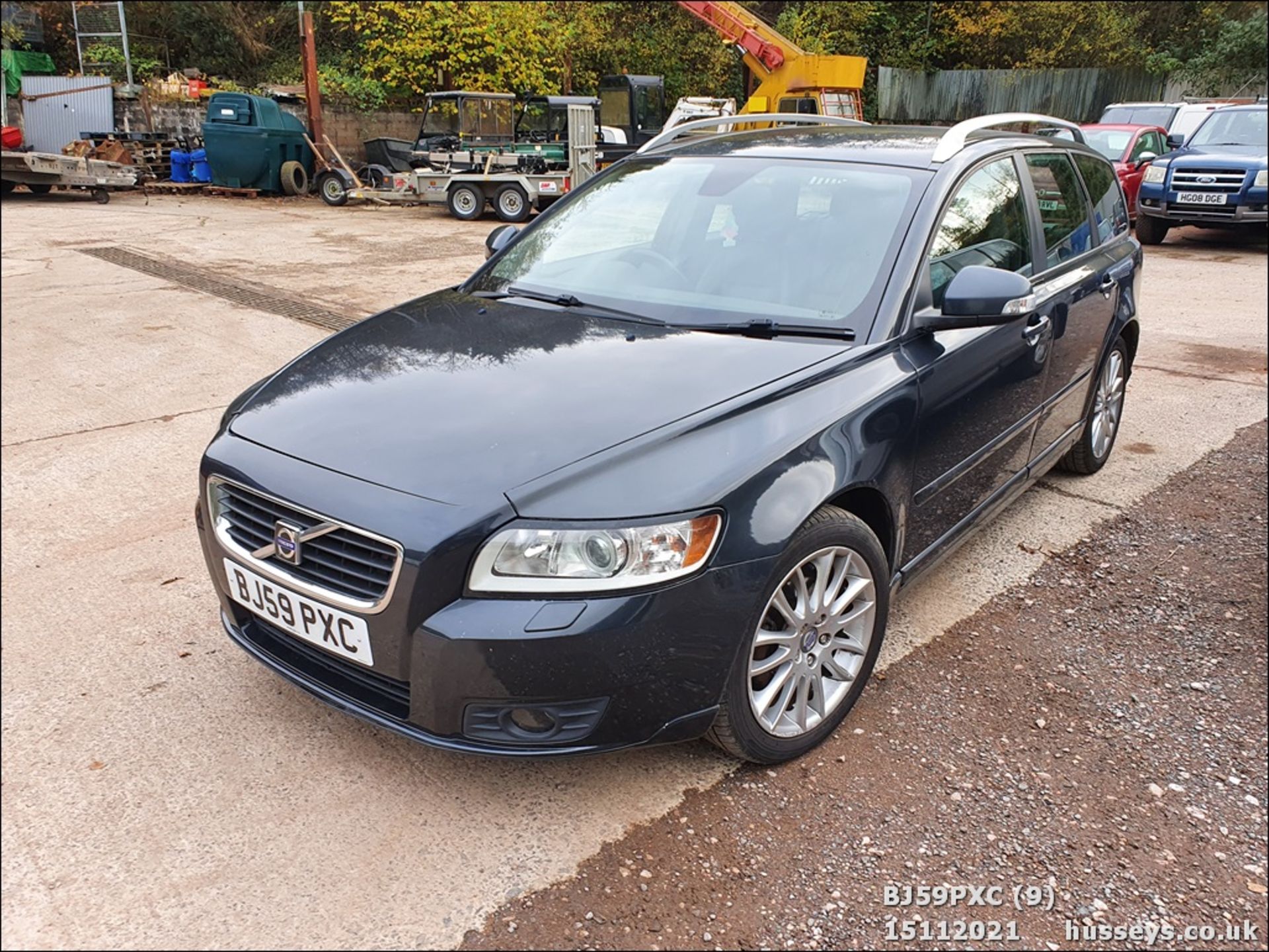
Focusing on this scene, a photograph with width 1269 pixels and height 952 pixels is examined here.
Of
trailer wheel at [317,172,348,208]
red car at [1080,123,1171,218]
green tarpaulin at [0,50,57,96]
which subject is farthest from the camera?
green tarpaulin at [0,50,57,96]

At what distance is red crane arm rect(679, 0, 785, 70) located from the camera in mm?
19375

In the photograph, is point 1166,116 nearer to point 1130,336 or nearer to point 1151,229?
point 1151,229

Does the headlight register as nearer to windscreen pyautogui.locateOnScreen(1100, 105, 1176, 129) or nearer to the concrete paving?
the concrete paving

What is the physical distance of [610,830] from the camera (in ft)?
7.60

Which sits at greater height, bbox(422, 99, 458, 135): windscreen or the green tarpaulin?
the green tarpaulin

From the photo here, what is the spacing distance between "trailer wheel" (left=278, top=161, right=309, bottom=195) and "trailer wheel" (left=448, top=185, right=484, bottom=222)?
471 cm

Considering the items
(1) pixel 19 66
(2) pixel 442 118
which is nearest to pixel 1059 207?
(2) pixel 442 118

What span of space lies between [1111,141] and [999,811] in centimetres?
1516

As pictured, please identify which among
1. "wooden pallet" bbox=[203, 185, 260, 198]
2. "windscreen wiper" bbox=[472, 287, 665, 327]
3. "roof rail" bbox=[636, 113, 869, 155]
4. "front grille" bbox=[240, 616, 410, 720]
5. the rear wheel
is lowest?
"front grille" bbox=[240, 616, 410, 720]

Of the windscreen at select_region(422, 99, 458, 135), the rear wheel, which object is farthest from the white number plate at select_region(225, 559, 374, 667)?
the windscreen at select_region(422, 99, 458, 135)

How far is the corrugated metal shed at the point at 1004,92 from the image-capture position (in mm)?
25672

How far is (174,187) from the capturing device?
18.8 metres

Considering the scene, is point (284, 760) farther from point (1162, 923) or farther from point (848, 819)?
point (1162, 923)

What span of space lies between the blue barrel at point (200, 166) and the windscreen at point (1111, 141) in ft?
51.9
